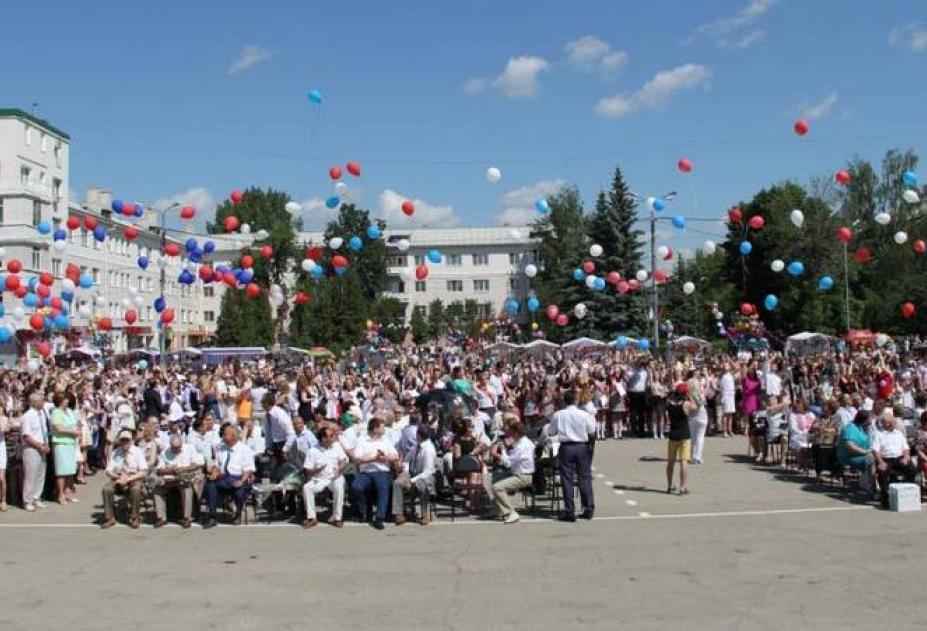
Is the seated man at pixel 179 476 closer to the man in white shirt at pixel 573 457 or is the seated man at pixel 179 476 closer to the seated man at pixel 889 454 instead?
the man in white shirt at pixel 573 457

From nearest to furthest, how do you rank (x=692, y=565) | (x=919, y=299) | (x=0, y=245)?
(x=692, y=565), (x=0, y=245), (x=919, y=299)

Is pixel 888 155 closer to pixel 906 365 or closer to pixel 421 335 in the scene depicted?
pixel 421 335

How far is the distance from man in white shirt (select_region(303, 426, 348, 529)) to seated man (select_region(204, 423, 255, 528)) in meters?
0.77

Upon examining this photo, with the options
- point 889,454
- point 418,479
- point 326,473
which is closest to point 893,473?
point 889,454

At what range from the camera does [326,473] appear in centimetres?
1171

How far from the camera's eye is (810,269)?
58.9 meters

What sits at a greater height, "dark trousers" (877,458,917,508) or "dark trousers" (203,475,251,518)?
"dark trousers" (877,458,917,508)

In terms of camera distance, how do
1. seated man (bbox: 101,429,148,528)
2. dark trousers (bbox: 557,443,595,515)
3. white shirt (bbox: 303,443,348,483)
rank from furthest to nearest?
white shirt (bbox: 303,443,348,483), seated man (bbox: 101,429,148,528), dark trousers (bbox: 557,443,595,515)

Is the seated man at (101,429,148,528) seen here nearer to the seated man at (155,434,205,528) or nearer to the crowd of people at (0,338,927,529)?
the crowd of people at (0,338,927,529)

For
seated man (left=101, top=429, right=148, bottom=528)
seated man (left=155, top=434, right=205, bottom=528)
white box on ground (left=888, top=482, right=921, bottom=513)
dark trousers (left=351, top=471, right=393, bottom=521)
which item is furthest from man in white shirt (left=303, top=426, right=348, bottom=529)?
white box on ground (left=888, top=482, right=921, bottom=513)

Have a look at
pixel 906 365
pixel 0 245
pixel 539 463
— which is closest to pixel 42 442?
pixel 539 463

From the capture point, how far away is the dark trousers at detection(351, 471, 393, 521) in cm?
1154

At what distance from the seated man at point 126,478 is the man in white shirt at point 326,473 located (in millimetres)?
2151

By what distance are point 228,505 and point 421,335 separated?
7263 centimetres
